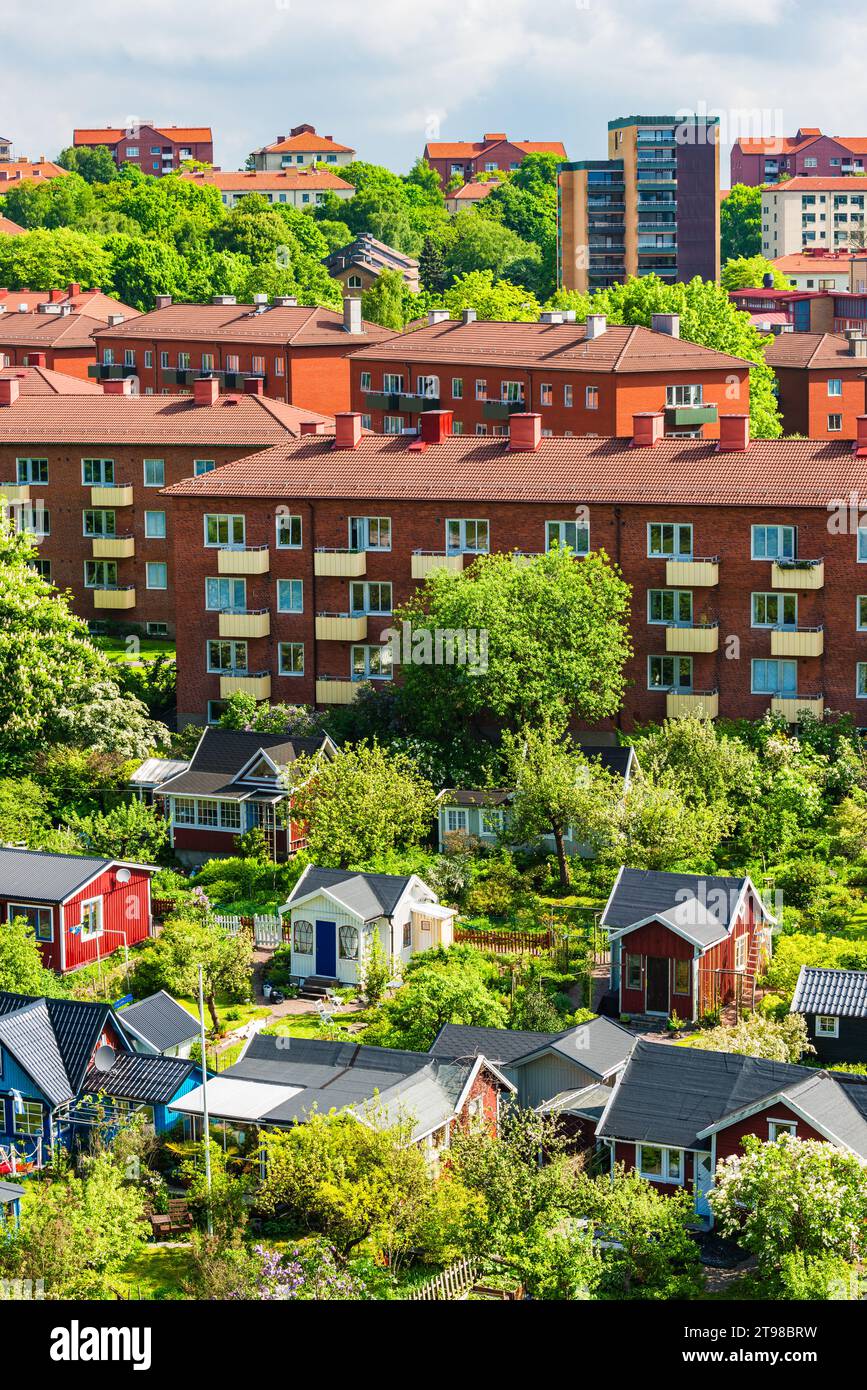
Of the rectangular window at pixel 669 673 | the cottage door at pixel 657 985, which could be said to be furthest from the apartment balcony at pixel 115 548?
the cottage door at pixel 657 985

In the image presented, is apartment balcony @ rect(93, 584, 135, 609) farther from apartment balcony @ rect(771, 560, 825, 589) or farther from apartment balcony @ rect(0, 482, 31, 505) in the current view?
apartment balcony @ rect(771, 560, 825, 589)

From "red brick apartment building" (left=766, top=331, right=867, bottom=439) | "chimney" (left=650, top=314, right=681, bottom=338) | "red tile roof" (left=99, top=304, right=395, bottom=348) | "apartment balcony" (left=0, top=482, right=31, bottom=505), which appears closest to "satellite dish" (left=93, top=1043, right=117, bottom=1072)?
"apartment balcony" (left=0, top=482, right=31, bottom=505)

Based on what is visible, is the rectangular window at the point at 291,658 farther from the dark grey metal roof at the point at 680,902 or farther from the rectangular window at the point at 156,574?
the dark grey metal roof at the point at 680,902

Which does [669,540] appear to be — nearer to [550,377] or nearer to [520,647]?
[520,647]

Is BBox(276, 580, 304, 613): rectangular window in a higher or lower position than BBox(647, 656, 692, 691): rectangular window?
higher
